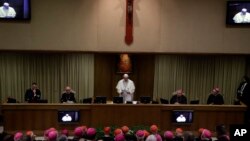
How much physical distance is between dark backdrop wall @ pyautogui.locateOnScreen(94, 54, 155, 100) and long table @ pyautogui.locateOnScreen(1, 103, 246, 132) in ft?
12.1

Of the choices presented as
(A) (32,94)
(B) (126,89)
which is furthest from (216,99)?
(A) (32,94)

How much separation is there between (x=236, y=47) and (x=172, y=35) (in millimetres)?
1897

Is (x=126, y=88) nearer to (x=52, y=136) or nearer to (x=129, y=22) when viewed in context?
(x=129, y=22)

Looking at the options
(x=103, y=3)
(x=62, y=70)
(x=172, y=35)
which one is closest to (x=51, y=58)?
(x=62, y=70)

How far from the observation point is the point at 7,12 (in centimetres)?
1009

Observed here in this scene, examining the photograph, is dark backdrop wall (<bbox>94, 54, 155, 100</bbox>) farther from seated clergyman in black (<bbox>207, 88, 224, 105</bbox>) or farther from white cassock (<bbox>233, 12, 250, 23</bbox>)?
white cassock (<bbox>233, 12, 250, 23</bbox>)

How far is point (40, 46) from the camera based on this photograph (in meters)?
10.5

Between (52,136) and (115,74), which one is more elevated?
(115,74)

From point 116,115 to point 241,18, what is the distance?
4403 millimetres

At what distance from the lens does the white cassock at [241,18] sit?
1037cm

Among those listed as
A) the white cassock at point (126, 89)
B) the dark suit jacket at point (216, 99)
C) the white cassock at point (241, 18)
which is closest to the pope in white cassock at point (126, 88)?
the white cassock at point (126, 89)

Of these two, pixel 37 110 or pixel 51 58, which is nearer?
pixel 37 110

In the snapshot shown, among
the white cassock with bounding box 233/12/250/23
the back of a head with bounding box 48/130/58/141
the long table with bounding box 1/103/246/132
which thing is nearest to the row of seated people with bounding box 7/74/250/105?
the long table with bounding box 1/103/246/132

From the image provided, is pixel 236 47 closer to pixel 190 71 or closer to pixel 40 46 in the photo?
pixel 190 71
